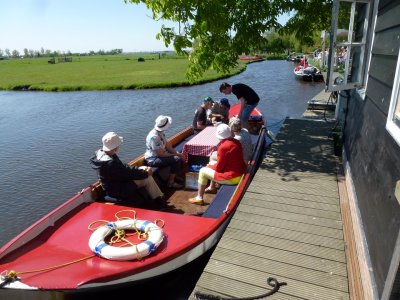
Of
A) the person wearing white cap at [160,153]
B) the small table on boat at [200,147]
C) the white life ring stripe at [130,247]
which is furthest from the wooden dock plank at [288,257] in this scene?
the small table on boat at [200,147]

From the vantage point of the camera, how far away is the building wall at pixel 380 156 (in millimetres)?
3357

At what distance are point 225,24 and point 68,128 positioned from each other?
13.4 metres

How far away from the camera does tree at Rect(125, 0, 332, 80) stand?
6.81 meters

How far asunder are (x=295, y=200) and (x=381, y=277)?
2.29m

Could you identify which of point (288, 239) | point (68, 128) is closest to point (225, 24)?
point (288, 239)

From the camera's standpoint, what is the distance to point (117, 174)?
17.9ft

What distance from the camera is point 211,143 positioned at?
7.51m

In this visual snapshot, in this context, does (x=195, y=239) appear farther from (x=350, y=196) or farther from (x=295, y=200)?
(x=350, y=196)

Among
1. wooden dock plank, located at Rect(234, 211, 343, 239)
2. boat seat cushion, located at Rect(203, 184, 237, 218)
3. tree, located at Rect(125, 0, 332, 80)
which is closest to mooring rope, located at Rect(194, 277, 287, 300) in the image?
wooden dock plank, located at Rect(234, 211, 343, 239)

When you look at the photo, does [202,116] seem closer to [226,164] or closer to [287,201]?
[226,164]

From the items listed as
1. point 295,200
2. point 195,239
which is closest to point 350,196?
point 295,200

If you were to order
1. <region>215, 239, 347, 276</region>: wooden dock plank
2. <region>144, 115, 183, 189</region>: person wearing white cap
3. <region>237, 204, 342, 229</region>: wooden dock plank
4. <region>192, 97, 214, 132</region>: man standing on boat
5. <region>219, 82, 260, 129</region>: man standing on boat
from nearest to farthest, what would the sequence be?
1. <region>215, 239, 347, 276</region>: wooden dock plank
2. <region>237, 204, 342, 229</region>: wooden dock plank
3. <region>144, 115, 183, 189</region>: person wearing white cap
4. <region>219, 82, 260, 129</region>: man standing on boat
5. <region>192, 97, 214, 132</region>: man standing on boat

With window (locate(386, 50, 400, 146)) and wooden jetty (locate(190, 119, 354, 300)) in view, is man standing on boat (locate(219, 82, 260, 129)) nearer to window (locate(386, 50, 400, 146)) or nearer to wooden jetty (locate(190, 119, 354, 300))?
wooden jetty (locate(190, 119, 354, 300))

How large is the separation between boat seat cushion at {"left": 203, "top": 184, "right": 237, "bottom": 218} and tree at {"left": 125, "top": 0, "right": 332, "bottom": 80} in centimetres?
304
